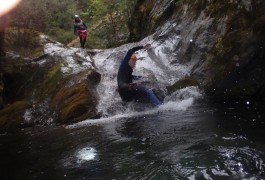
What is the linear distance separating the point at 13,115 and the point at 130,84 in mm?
4665

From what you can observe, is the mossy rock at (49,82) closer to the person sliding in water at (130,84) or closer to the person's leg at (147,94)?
the person sliding in water at (130,84)

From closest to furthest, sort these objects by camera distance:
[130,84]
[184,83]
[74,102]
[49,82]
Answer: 1. [130,84]
2. [184,83]
3. [74,102]
4. [49,82]

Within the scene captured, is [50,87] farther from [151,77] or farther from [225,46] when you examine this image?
[225,46]

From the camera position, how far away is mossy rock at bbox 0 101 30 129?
38.8 feet

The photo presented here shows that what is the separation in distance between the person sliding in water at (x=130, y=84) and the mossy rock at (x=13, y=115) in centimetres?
399

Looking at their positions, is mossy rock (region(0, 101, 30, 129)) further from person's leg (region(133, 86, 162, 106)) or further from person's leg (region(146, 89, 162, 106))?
person's leg (region(146, 89, 162, 106))

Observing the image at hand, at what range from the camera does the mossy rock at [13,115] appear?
11830mm

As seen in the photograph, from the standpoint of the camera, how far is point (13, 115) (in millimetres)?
12227

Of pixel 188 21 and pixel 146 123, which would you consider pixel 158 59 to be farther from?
pixel 146 123

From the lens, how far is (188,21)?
42.5 ft

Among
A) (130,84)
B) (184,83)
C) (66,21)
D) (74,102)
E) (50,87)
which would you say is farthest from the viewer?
(66,21)

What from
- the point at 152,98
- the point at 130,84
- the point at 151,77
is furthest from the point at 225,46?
the point at 130,84

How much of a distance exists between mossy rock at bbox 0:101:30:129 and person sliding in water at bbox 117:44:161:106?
157 inches

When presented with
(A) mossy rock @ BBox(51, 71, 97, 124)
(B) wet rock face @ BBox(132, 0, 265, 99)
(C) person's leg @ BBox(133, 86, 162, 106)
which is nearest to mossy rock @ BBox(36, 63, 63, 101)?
(A) mossy rock @ BBox(51, 71, 97, 124)
